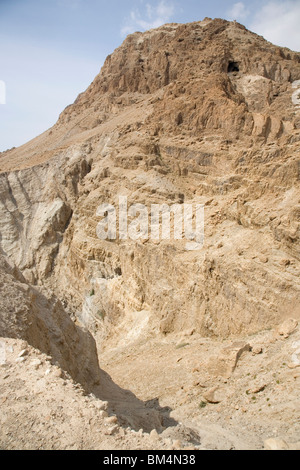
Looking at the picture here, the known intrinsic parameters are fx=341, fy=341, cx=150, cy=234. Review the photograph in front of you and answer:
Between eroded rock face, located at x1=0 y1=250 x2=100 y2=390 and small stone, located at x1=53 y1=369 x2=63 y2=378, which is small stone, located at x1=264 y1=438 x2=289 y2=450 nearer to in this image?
small stone, located at x1=53 y1=369 x2=63 y2=378

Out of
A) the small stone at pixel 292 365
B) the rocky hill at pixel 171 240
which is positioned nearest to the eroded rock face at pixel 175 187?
the rocky hill at pixel 171 240

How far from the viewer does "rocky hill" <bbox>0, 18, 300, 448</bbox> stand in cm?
954

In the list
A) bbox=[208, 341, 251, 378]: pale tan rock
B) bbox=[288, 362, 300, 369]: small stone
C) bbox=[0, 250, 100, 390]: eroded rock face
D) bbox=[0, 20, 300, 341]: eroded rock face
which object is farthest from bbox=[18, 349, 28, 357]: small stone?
bbox=[0, 20, 300, 341]: eroded rock face

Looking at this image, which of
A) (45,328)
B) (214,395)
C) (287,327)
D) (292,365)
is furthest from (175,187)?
(292,365)

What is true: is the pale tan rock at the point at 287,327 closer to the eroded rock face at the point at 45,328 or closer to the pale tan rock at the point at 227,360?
the pale tan rock at the point at 227,360

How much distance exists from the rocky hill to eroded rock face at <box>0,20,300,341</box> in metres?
0.10

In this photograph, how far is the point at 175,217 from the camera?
19.7 metres

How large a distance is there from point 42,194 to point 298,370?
30145mm

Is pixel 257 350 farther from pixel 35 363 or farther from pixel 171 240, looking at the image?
pixel 171 240

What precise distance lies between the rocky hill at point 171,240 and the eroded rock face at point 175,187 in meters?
0.10

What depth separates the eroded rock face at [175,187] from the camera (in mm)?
13156

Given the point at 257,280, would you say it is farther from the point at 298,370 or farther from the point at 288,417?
the point at 288,417

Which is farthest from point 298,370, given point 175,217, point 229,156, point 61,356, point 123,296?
point 229,156

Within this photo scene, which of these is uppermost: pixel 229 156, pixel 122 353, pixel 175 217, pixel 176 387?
pixel 229 156
